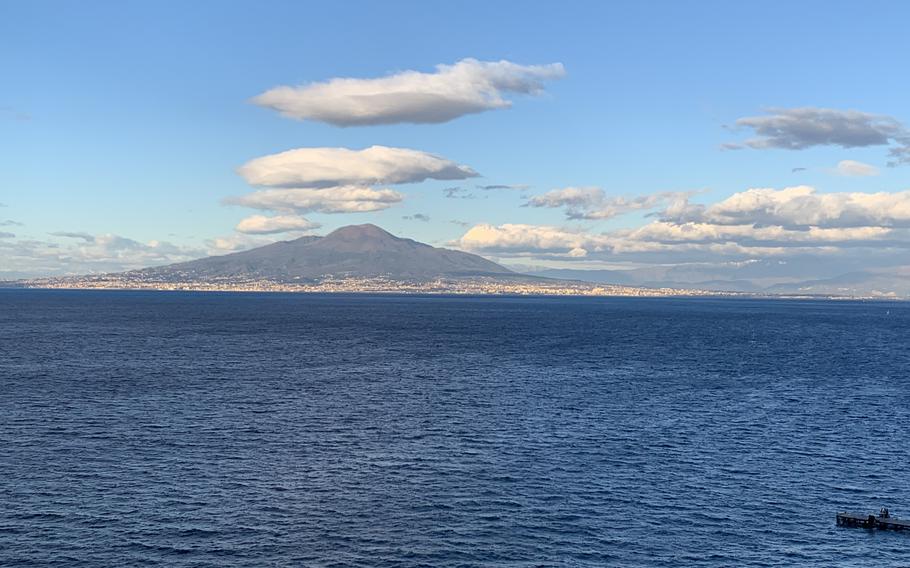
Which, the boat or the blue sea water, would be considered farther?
the boat

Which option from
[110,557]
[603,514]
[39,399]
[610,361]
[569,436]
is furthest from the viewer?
[610,361]

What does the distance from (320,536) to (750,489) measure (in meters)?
44.9

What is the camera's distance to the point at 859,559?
6762cm

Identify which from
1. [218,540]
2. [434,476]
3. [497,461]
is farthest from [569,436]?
[218,540]

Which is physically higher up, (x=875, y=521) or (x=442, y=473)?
(x=442, y=473)

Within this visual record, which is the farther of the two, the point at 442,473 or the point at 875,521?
the point at 442,473

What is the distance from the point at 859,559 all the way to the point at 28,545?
225 ft

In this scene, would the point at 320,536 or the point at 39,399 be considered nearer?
the point at 320,536

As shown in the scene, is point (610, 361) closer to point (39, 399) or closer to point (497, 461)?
point (497, 461)

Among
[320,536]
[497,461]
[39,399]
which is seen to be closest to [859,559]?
[497,461]

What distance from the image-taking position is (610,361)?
656ft

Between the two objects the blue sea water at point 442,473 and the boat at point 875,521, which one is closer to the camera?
the blue sea water at point 442,473

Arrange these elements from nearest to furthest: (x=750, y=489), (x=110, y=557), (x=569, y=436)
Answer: (x=110, y=557)
(x=750, y=489)
(x=569, y=436)

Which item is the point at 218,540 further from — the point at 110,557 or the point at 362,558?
the point at 362,558
